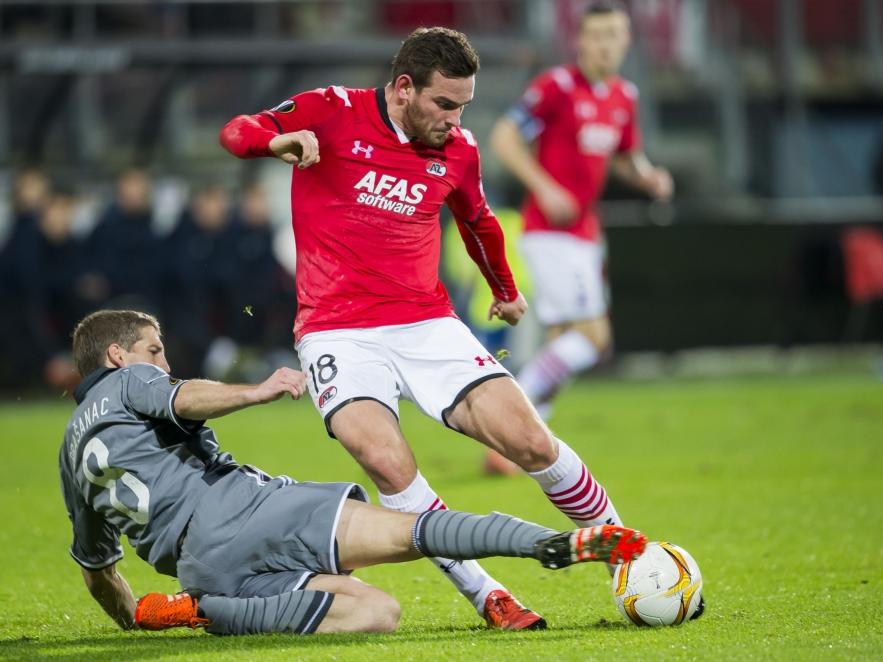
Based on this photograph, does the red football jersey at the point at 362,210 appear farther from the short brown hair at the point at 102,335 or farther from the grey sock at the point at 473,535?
the grey sock at the point at 473,535

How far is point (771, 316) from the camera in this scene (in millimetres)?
17062

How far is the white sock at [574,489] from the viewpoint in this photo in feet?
17.5

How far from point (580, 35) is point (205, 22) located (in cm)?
914

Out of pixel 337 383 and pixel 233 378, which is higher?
pixel 337 383

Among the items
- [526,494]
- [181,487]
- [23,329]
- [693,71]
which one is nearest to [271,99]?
[23,329]

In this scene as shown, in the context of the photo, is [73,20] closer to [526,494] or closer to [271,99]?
[271,99]

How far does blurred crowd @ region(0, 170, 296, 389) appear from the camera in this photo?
613 inches

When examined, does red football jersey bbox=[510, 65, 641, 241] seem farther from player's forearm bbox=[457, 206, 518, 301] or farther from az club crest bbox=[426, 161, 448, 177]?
az club crest bbox=[426, 161, 448, 177]

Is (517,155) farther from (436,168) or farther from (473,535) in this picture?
(473,535)

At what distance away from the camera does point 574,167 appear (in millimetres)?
9930

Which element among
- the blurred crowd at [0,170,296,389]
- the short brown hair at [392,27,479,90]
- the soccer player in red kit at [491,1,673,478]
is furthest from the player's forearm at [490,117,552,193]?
the blurred crowd at [0,170,296,389]

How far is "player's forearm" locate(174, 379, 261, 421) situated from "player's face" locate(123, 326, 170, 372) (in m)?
0.36

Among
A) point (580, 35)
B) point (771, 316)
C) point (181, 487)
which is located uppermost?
point (580, 35)

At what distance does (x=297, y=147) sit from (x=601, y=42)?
16.1ft
